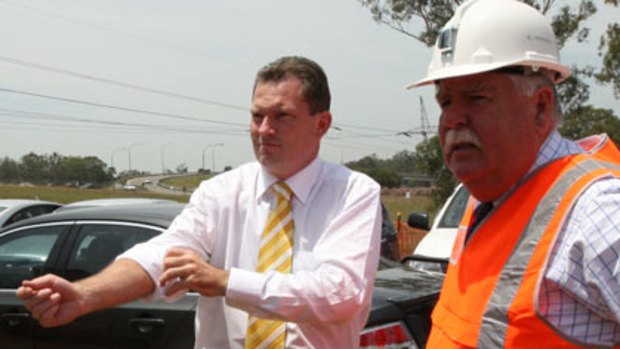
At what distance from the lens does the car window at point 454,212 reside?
28.6 ft

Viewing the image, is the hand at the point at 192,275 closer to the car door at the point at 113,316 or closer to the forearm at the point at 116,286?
the forearm at the point at 116,286

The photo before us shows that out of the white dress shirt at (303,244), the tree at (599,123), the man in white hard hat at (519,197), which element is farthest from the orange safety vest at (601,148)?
the tree at (599,123)

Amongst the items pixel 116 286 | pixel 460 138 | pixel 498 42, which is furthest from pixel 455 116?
pixel 116 286

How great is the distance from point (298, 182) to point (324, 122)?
0.29 meters

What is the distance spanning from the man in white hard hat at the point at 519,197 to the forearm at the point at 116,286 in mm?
1128

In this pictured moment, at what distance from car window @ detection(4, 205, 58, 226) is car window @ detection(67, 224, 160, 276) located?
620 centimetres

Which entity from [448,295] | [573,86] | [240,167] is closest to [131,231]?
[240,167]

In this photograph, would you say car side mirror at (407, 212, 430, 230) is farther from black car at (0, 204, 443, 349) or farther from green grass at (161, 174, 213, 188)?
green grass at (161, 174, 213, 188)

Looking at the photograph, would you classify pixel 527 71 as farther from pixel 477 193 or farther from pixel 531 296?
pixel 531 296

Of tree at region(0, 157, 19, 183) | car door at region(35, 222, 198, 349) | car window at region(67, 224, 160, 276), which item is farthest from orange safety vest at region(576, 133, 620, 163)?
tree at region(0, 157, 19, 183)

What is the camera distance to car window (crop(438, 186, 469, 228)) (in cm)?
873

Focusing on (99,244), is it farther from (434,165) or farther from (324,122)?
(434,165)

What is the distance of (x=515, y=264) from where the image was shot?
1857 mm

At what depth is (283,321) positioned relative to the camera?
8.84 ft
